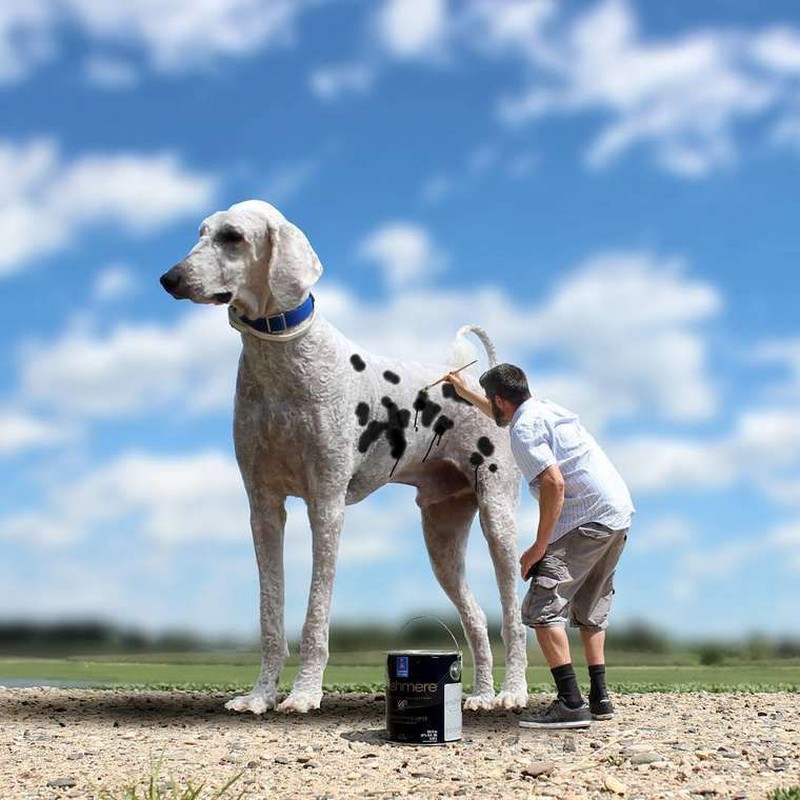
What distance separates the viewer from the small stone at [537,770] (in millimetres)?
6176

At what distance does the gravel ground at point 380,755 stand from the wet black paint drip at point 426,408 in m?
2.29

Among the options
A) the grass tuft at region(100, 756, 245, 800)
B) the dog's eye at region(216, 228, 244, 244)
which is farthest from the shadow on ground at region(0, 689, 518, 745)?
the dog's eye at region(216, 228, 244, 244)

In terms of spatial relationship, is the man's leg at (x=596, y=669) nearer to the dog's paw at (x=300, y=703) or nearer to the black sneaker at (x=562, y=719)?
the black sneaker at (x=562, y=719)

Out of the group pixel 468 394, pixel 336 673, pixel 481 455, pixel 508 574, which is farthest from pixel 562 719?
pixel 336 673

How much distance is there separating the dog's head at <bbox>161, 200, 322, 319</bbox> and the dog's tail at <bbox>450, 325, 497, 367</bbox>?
69.5 inches

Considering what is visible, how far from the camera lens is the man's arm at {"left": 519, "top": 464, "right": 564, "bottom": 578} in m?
7.09

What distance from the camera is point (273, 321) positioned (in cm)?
780

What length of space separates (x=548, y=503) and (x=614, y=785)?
183 centimetres

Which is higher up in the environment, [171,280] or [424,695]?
Answer: [171,280]

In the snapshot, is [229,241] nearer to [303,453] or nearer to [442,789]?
[303,453]

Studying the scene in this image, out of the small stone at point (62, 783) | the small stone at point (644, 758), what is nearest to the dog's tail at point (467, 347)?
the small stone at point (644, 758)

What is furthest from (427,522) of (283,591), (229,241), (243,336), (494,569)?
(229,241)

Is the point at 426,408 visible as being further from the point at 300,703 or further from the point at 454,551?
the point at 300,703

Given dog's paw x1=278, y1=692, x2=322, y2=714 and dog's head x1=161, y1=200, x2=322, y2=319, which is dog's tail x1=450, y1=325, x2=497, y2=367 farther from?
dog's paw x1=278, y1=692, x2=322, y2=714
